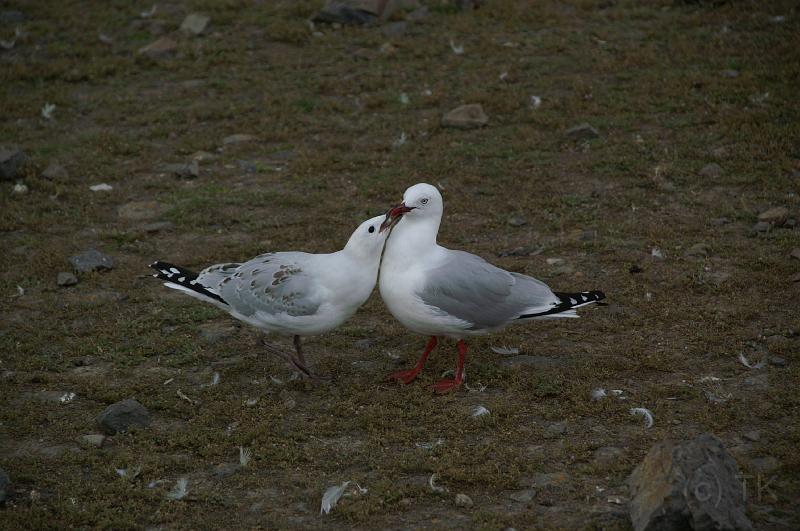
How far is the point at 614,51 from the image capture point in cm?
A: 1141

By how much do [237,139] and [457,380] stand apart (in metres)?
4.98

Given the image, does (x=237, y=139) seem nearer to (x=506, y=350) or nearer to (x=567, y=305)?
(x=506, y=350)

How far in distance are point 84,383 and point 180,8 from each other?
A: 8899mm

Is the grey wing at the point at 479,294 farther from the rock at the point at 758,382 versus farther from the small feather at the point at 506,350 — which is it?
the rock at the point at 758,382

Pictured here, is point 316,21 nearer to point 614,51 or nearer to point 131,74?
point 131,74

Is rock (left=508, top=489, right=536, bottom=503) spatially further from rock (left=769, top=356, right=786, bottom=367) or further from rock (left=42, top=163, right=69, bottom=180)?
rock (left=42, top=163, right=69, bottom=180)

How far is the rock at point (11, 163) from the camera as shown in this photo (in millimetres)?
9102

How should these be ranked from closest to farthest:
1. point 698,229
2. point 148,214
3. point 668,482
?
point 668,482
point 698,229
point 148,214

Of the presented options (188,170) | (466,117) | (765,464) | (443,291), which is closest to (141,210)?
(188,170)

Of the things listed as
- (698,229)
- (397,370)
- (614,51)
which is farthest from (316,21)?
(397,370)

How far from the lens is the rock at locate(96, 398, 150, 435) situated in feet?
18.2

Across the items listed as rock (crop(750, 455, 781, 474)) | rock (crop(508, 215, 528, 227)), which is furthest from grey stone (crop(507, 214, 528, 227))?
rock (crop(750, 455, 781, 474))

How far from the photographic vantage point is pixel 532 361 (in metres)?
6.30

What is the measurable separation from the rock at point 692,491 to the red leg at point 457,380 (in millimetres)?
1864
